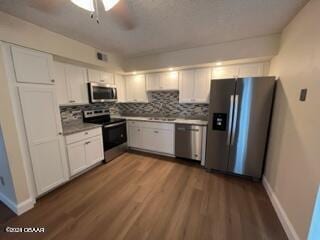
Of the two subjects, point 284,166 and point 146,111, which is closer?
point 284,166

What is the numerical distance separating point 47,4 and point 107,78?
1.94 metres

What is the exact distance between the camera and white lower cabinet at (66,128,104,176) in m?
2.41

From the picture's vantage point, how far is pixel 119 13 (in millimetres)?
1571

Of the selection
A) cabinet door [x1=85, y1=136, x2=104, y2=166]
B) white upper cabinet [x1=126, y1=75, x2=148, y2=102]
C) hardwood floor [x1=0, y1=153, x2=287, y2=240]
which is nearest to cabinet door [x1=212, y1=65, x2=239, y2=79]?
white upper cabinet [x1=126, y1=75, x2=148, y2=102]

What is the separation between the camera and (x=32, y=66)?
1850 mm

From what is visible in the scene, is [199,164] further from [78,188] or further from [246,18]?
[246,18]

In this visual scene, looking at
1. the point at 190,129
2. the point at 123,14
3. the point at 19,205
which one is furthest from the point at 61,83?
the point at 190,129

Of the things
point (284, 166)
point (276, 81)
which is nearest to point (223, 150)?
point (284, 166)

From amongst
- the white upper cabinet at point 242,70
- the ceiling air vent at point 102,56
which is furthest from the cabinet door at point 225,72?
the ceiling air vent at point 102,56

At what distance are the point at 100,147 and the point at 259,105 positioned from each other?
3071mm

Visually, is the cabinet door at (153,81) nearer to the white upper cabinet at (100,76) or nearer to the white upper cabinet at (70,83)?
the white upper cabinet at (100,76)

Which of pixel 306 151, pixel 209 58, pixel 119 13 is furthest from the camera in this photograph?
pixel 209 58

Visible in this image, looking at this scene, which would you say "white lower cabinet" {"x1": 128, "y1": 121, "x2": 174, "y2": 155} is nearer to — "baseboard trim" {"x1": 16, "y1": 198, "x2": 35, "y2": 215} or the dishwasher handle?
the dishwasher handle

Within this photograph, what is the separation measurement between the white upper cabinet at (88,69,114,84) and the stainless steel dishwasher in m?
2.04
